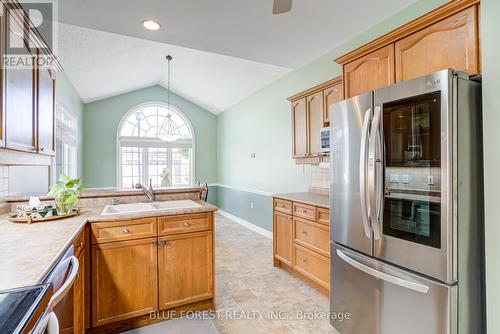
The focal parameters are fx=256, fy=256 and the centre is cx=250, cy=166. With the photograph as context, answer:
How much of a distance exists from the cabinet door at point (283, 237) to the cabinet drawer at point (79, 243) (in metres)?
2.06

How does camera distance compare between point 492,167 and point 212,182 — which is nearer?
point 492,167

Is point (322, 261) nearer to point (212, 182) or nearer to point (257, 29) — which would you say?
point (257, 29)

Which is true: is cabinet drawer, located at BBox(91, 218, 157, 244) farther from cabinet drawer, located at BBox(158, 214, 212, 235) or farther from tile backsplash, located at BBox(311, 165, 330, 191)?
tile backsplash, located at BBox(311, 165, 330, 191)

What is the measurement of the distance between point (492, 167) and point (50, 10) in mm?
3306

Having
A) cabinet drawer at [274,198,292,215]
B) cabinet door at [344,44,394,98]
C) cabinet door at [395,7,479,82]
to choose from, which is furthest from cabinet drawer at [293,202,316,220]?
cabinet door at [395,7,479,82]

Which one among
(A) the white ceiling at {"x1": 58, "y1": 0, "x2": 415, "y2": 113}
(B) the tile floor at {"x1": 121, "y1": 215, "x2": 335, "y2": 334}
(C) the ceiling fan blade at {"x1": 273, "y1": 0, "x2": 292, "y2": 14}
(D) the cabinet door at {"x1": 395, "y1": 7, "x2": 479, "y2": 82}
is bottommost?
(B) the tile floor at {"x1": 121, "y1": 215, "x2": 335, "y2": 334}

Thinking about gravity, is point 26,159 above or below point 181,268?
above

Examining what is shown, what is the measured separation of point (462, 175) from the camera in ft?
4.44

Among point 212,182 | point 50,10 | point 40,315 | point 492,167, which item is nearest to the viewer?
point 40,315

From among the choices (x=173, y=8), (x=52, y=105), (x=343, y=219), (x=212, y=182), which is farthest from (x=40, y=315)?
(x=212, y=182)

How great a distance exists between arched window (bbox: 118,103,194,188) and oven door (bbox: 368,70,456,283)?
18.1 feet

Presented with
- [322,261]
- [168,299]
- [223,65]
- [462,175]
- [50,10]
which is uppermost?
[223,65]

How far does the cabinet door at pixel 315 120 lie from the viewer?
9.81 feet

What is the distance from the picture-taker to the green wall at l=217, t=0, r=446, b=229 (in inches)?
125
